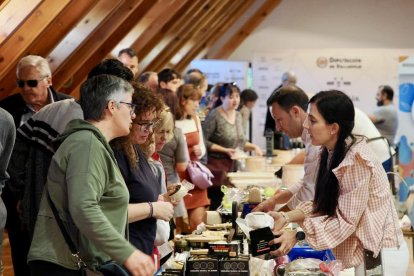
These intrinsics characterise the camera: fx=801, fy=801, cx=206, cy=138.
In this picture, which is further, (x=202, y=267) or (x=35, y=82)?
(x=35, y=82)

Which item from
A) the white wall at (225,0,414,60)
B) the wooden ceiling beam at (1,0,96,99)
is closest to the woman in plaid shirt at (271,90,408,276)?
the wooden ceiling beam at (1,0,96,99)

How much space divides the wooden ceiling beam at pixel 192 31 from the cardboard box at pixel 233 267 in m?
7.39

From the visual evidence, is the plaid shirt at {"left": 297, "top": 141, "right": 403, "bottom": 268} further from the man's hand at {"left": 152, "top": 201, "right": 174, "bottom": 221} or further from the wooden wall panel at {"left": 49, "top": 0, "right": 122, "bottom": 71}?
the wooden wall panel at {"left": 49, "top": 0, "right": 122, "bottom": 71}

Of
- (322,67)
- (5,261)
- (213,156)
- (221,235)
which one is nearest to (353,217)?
(221,235)

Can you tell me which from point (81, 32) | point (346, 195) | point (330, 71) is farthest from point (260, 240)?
point (330, 71)

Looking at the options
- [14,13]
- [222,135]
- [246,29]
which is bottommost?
[222,135]

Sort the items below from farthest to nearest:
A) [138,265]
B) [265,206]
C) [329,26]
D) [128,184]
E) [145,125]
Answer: [329,26], [265,206], [145,125], [128,184], [138,265]

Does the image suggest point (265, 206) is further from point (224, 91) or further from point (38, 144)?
point (224, 91)

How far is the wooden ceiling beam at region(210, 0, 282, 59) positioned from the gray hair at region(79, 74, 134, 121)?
10938mm

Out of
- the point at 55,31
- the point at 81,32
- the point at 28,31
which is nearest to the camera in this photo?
the point at 28,31

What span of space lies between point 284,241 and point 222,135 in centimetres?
464

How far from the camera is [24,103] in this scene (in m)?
4.83

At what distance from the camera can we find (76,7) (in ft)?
19.1

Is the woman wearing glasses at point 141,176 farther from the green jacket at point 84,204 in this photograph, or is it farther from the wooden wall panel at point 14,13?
the wooden wall panel at point 14,13
